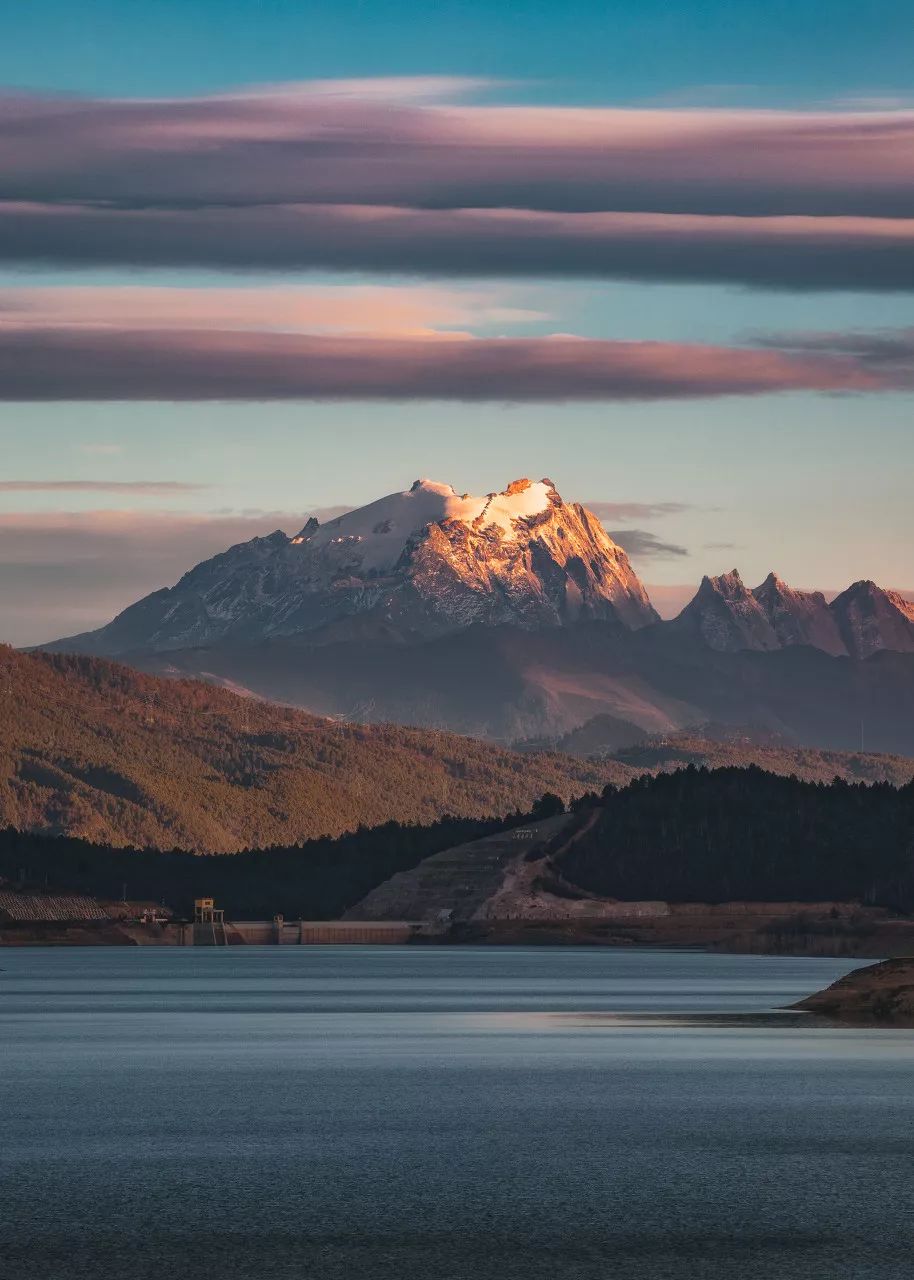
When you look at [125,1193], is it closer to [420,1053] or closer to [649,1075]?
[649,1075]

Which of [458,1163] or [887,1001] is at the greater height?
[887,1001]

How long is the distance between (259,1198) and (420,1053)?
71.7m

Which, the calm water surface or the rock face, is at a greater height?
the rock face

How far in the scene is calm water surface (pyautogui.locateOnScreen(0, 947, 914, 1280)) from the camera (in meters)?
72.1

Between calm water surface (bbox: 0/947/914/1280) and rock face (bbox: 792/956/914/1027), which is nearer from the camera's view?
calm water surface (bbox: 0/947/914/1280)

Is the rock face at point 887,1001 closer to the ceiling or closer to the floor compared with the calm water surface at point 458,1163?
closer to the ceiling

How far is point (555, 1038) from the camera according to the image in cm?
17225

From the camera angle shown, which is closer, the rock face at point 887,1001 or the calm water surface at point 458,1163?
the calm water surface at point 458,1163

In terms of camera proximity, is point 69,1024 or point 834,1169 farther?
point 69,1024

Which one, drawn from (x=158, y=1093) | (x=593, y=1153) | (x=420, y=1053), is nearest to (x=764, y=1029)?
(x=420, y=1053)

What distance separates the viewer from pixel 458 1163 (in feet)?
303

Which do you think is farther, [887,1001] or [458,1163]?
[887,1001]

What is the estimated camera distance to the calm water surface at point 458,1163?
236ft

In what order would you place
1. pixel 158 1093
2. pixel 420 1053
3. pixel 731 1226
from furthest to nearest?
1. pixel 420 1053
2. pixel 158 1093
3. pixel 731 1226
